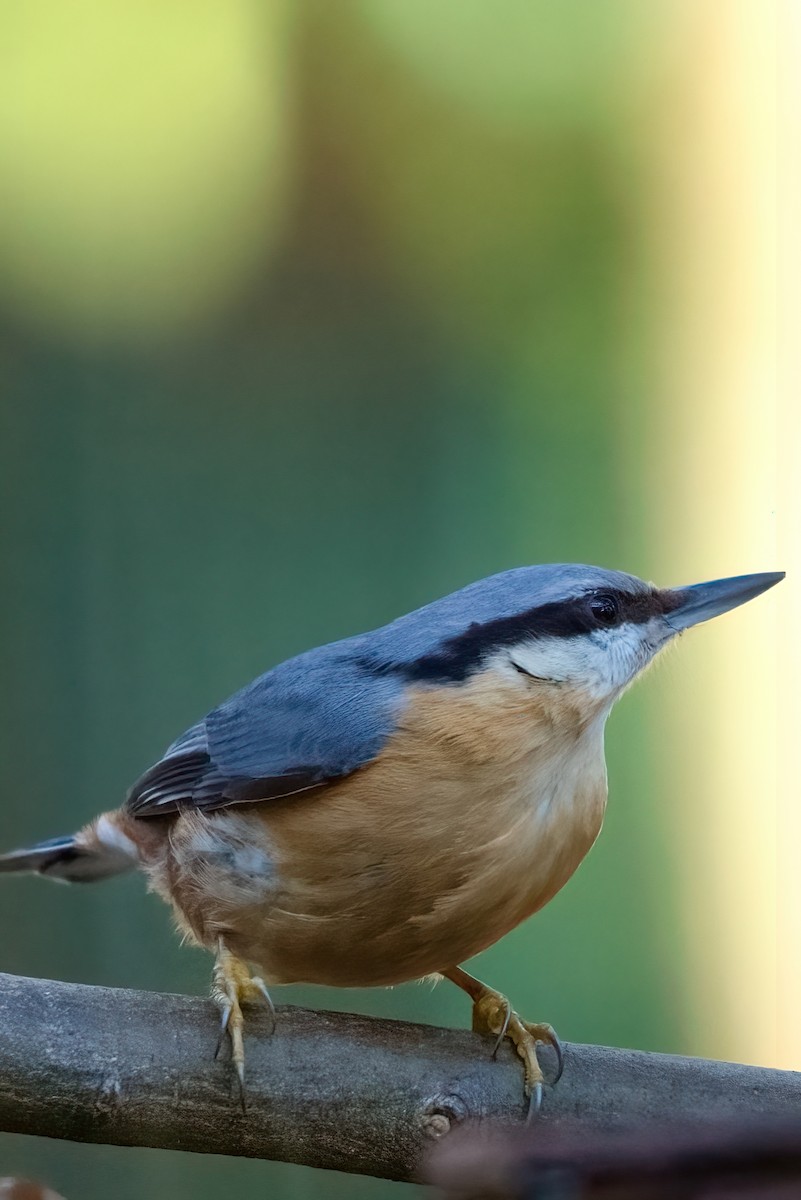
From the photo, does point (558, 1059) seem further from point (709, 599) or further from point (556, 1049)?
point (709, 599)

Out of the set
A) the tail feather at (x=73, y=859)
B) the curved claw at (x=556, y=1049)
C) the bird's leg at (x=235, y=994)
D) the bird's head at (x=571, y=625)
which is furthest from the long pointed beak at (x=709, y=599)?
the tail feather at (x=73, y=859)

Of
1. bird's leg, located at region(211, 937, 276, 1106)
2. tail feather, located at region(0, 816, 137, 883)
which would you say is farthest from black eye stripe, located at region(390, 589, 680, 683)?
tail feather, located at region(0, 816, 137, 883)

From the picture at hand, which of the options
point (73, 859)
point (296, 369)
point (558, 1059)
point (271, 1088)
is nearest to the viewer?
point (271, 1088)

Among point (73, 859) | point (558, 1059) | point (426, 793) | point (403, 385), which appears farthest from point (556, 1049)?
point (403, 385)

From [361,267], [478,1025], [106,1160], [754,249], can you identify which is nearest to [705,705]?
[478,1025]

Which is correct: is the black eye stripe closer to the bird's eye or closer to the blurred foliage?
the bird's eye

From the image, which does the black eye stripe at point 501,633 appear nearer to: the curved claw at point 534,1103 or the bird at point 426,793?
the bird at point 426,793

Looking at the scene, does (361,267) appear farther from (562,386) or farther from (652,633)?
(652,633)
